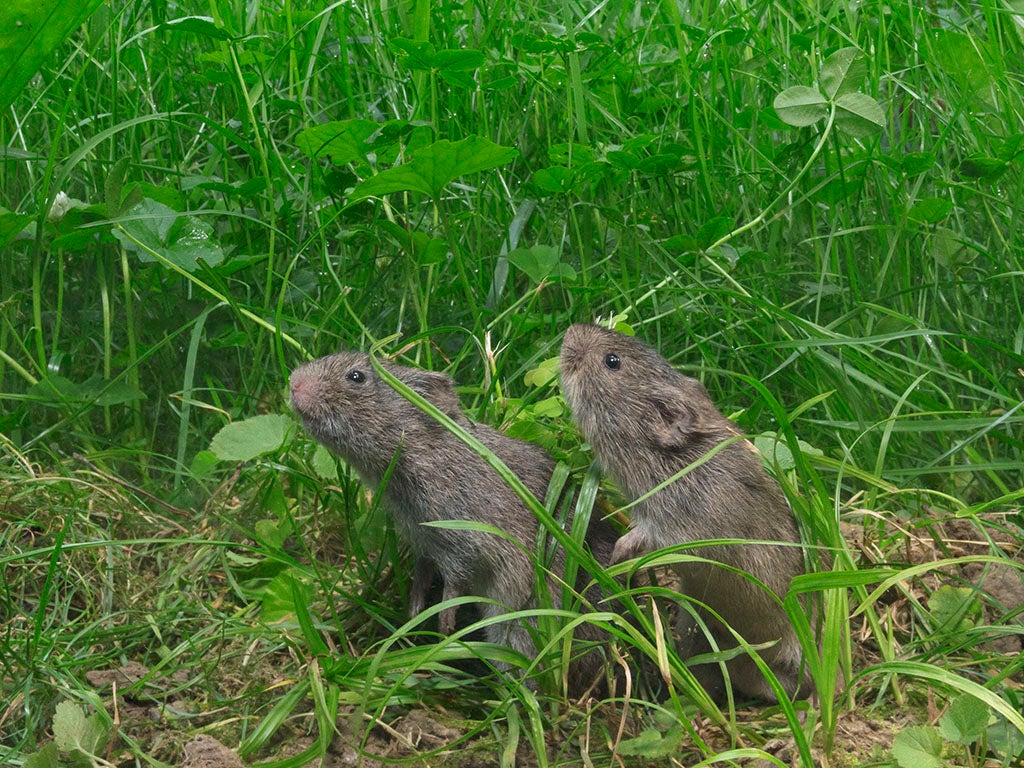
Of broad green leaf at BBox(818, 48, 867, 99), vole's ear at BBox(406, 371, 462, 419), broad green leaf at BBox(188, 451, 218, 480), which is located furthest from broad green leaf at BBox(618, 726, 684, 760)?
broad green leaf at BBox(818, 48, 867, 99)

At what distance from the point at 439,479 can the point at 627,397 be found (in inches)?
22.1

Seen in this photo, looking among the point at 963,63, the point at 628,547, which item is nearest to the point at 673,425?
the point at 628,547

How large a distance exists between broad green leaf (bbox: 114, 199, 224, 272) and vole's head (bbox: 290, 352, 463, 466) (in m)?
0.74

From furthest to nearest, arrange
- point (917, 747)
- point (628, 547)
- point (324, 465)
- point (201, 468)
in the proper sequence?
point (201, 468), point (324, 465), point (628, 547), point (917, 747)

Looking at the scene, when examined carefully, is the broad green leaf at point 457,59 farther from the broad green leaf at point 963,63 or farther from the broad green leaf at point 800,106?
the broad green leaf at point 963,63

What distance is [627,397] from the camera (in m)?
3.22

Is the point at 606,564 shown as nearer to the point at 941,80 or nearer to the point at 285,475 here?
the point at 285,475

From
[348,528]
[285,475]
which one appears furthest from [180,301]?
[348,528]

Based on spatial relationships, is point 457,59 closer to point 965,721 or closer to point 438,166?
point 438,166

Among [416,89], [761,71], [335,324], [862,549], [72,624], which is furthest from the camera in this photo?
[761,71]

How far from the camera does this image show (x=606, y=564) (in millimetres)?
3295

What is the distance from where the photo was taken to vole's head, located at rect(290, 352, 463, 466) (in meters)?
3.26

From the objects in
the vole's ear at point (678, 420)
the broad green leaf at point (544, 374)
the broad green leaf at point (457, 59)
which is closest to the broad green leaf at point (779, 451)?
the vole's ear at point (678, 420)

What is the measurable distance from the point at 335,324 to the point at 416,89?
964mm
